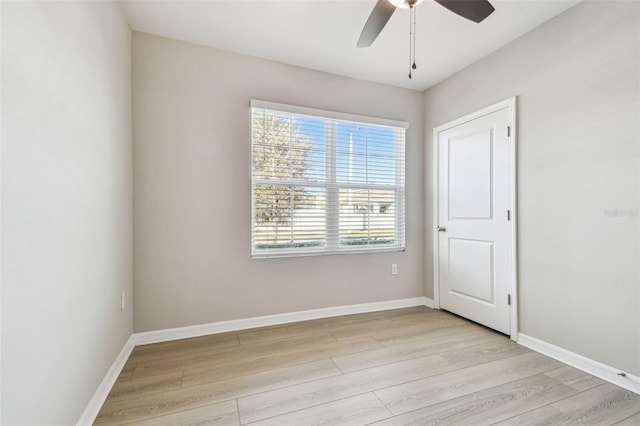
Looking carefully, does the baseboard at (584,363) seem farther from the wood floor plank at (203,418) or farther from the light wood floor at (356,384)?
the wood floor plank at (203,418)

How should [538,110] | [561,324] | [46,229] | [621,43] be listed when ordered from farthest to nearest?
[538,110] < [561,324] < [621,43] < [46,229]

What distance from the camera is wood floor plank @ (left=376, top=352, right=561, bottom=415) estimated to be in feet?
5.35

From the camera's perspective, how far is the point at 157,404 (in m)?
1.60

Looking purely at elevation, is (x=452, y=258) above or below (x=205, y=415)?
above

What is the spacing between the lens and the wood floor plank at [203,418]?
1.45 metres

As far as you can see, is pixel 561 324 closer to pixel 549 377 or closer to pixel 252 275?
pixel 549 377

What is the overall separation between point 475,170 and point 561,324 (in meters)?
1.46

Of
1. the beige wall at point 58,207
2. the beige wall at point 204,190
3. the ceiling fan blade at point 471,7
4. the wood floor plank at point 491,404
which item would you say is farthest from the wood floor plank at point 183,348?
the ceiling fan blade at point 471,7

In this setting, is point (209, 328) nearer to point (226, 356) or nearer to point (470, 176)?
point (226, 356)

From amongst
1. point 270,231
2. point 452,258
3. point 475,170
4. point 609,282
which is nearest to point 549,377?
point 609,282

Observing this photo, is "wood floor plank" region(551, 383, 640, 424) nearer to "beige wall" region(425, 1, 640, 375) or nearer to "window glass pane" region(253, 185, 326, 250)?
"beige wall" region(425, 1, 640, 375)

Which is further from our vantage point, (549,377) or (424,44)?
(424,44)

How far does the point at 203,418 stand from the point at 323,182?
2.13m

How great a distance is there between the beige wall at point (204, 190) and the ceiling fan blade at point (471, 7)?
153cm
